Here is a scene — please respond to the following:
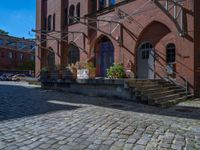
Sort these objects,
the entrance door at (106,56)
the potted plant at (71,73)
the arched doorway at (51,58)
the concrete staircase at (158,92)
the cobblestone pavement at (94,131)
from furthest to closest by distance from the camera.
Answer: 1. the arched doorway at (51,58)
2. the entrance door at (106,56)
3. the potted plant at (71,73)
4. the concrete staircase at (158,92)
5. the cobblestone pavement at (94,131)

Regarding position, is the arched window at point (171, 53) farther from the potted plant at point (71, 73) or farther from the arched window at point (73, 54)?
the arched window at point (73, 54)

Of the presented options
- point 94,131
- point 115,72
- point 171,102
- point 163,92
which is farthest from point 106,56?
point 94,131

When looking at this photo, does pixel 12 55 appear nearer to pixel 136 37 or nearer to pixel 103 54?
pixel 103 54

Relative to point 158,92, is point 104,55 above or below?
above

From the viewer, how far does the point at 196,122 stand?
732cm

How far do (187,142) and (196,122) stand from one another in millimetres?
2336

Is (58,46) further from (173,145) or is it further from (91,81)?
(173,145)

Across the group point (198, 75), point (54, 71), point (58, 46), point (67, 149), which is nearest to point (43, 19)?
point (58, 46)

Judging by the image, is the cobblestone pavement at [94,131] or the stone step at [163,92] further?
the stone step at [163,92]

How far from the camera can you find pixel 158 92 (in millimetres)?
12250

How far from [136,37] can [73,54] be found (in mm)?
8768

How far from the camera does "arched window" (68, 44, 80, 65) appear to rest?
2301 centimetres

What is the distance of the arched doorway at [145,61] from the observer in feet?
53.0

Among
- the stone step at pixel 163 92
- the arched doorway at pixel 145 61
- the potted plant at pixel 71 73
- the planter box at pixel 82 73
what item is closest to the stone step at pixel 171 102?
the stone step at pixel 163 92
